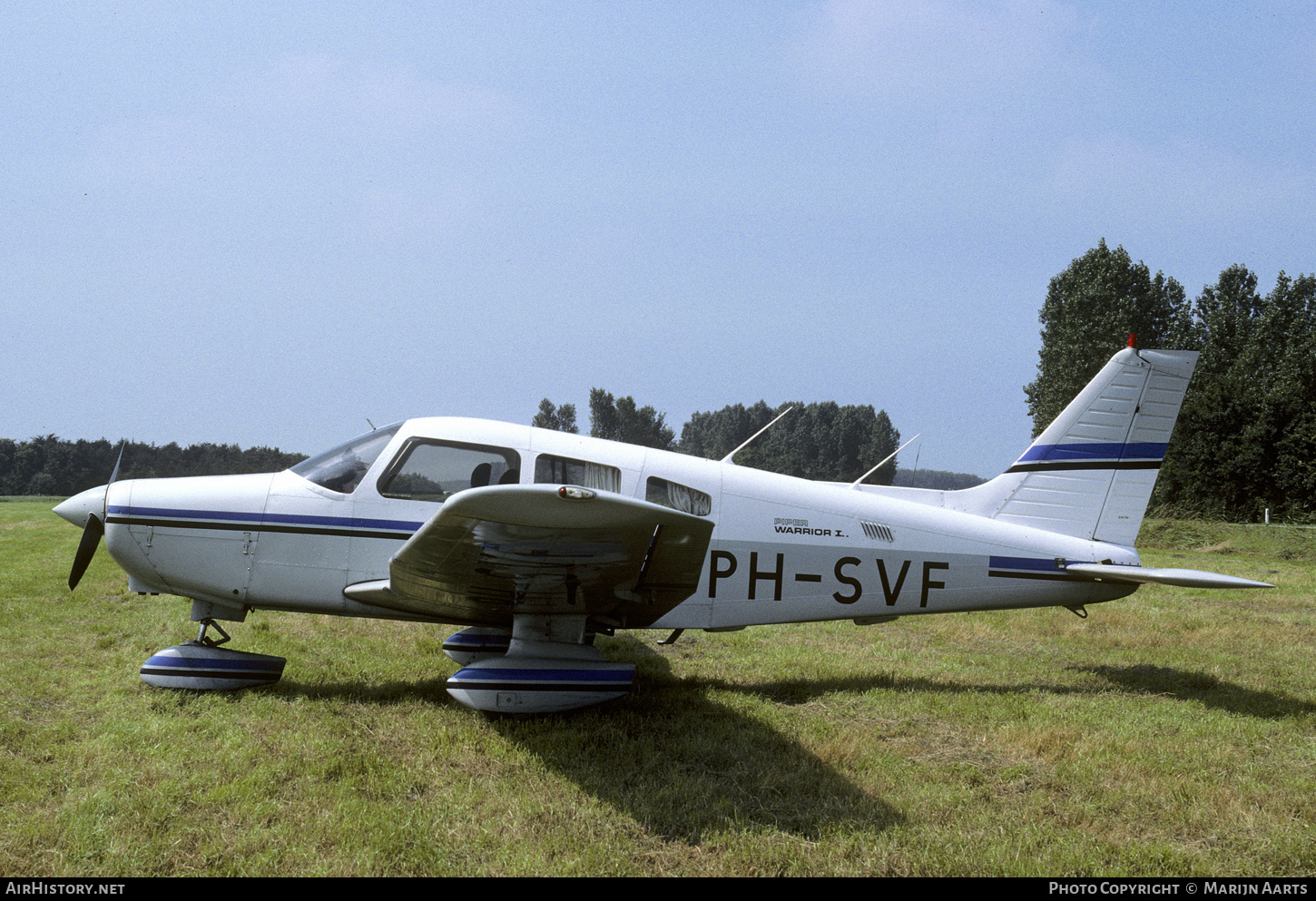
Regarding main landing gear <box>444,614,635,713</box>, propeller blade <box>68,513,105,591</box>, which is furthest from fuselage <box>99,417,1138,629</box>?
main landing gear <box>444,614,635,713</box>

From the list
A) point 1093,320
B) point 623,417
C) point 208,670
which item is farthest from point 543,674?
point 623,417

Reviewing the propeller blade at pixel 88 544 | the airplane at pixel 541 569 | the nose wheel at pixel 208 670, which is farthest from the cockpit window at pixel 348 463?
the propeller blade at pixel 88 544

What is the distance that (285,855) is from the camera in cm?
329

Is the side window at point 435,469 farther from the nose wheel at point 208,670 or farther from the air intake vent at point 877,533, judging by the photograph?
the air intake vent at point 877,533

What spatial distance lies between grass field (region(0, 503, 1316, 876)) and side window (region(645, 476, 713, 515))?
1.44 m

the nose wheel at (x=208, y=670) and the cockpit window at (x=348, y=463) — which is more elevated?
the cockpit window at (x=348, y=463)

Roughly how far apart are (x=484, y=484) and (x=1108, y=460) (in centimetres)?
526

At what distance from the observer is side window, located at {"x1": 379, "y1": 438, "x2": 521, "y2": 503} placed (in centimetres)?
559

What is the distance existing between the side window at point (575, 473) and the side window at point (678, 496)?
26 centimetres

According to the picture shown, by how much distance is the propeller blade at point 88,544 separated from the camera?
5.73 metres

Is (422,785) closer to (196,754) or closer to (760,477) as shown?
(196,754)

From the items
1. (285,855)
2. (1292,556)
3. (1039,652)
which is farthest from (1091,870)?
(1292,556)

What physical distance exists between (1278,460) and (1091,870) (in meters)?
31.7

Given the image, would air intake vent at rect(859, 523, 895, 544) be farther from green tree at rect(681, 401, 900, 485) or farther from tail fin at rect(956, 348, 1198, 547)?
green tree at rect(681, 401, 900, 485)
